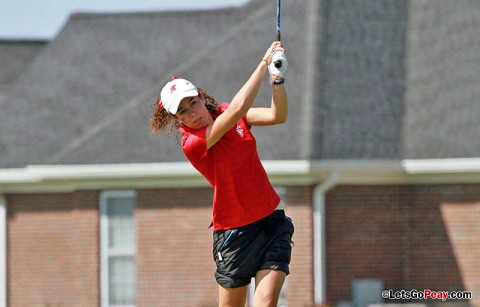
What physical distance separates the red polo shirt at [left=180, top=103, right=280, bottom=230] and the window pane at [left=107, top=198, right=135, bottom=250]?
1178cm

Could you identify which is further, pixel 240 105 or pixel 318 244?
pixel 318 244

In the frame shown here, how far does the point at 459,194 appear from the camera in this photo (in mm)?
19188

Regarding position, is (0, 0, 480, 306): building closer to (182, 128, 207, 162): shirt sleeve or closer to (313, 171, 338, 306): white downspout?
(313, 171, 338, 306): white downspout

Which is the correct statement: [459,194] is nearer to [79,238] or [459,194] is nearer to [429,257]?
[429,257]

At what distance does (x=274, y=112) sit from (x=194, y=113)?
0.50 m

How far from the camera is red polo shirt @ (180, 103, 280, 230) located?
25.8 feet

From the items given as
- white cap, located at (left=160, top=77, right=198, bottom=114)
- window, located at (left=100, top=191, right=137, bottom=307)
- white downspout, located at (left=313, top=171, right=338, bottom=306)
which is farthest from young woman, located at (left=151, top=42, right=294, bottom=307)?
window, located at (left=100, top=191, right=137, bottom=307)

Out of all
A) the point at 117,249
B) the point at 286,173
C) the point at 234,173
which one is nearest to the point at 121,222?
the point at 117,249

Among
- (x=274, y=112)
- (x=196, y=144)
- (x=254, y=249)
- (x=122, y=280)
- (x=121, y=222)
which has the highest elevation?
(x=274, y=112)

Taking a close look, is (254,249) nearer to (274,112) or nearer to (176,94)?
(274,112)

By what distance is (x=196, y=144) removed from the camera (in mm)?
7812

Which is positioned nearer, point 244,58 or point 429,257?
point 429,257

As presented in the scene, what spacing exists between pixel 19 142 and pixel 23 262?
2.05 meters

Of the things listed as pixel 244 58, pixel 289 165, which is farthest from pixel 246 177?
pixel 244 58
